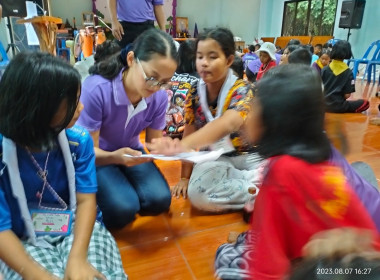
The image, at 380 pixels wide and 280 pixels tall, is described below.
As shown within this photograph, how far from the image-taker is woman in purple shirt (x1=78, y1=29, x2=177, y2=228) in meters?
1.19

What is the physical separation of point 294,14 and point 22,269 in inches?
394

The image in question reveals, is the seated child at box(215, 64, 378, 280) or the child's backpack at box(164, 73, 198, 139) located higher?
the seated child at box(215, 64, 378, 280)

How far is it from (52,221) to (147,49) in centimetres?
72

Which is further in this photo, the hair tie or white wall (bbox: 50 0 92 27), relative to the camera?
white wall (bbox: 50 0 92 27)

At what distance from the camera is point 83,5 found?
8.27 metres

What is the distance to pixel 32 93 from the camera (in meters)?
0.70

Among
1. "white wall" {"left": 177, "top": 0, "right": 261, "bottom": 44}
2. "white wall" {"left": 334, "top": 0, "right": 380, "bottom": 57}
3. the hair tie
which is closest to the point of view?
the hair tie

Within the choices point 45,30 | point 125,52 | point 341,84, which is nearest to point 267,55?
point 341,84

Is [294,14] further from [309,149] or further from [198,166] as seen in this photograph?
[309,149]

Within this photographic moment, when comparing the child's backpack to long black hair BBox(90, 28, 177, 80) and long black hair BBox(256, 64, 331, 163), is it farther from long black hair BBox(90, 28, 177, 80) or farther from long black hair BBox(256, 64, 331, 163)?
long black hair BBox(256, 64, 331, 163)

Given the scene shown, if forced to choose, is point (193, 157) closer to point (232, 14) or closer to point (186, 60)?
point (186, 60)

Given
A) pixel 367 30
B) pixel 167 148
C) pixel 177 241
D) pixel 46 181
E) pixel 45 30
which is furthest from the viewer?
pixel 367 30

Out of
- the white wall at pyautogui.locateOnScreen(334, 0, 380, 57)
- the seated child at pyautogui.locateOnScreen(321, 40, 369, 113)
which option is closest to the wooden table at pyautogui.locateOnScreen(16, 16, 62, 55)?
the seated child at pyautogui.locateOnScreen(321, 40, 369, 113)

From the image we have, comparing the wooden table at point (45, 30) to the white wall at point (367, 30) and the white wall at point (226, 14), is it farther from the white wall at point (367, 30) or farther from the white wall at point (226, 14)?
the white wall at point (226, 14)
